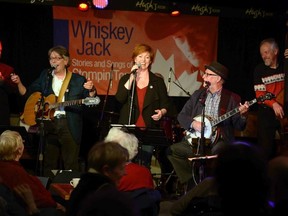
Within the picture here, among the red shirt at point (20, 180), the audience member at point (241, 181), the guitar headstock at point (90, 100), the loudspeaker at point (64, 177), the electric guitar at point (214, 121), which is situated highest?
the audience member at point (241, 181)

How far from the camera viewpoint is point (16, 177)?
4.73 meters

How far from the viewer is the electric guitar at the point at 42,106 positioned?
315 inches

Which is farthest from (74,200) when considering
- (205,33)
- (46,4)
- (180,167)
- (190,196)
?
(205,33)

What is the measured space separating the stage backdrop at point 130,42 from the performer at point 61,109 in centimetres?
87

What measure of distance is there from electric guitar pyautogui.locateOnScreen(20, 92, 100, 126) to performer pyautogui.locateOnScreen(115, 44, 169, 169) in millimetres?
501

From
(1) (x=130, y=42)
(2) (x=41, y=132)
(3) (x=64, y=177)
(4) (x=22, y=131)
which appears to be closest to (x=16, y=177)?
(3) (x=64, y=177)

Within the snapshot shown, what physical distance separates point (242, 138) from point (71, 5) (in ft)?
12.2

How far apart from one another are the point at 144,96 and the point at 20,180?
3600 millimetres

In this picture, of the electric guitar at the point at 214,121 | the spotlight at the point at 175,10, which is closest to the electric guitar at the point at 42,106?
the electric guitar at the point at 214,121

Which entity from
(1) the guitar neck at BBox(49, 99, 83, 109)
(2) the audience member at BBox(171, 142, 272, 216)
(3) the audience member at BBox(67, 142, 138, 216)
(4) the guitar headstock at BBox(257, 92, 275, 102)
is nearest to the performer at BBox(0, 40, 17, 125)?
(1) the guitar neck at BBox(49, 99, 83, 109)

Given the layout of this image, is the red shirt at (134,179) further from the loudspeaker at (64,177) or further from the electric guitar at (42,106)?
the electric guitar at (42,106)

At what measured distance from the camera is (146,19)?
9.48 metres

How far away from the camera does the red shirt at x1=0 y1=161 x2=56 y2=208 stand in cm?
469

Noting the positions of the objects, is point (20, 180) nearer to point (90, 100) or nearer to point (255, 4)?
point (90, 100)
